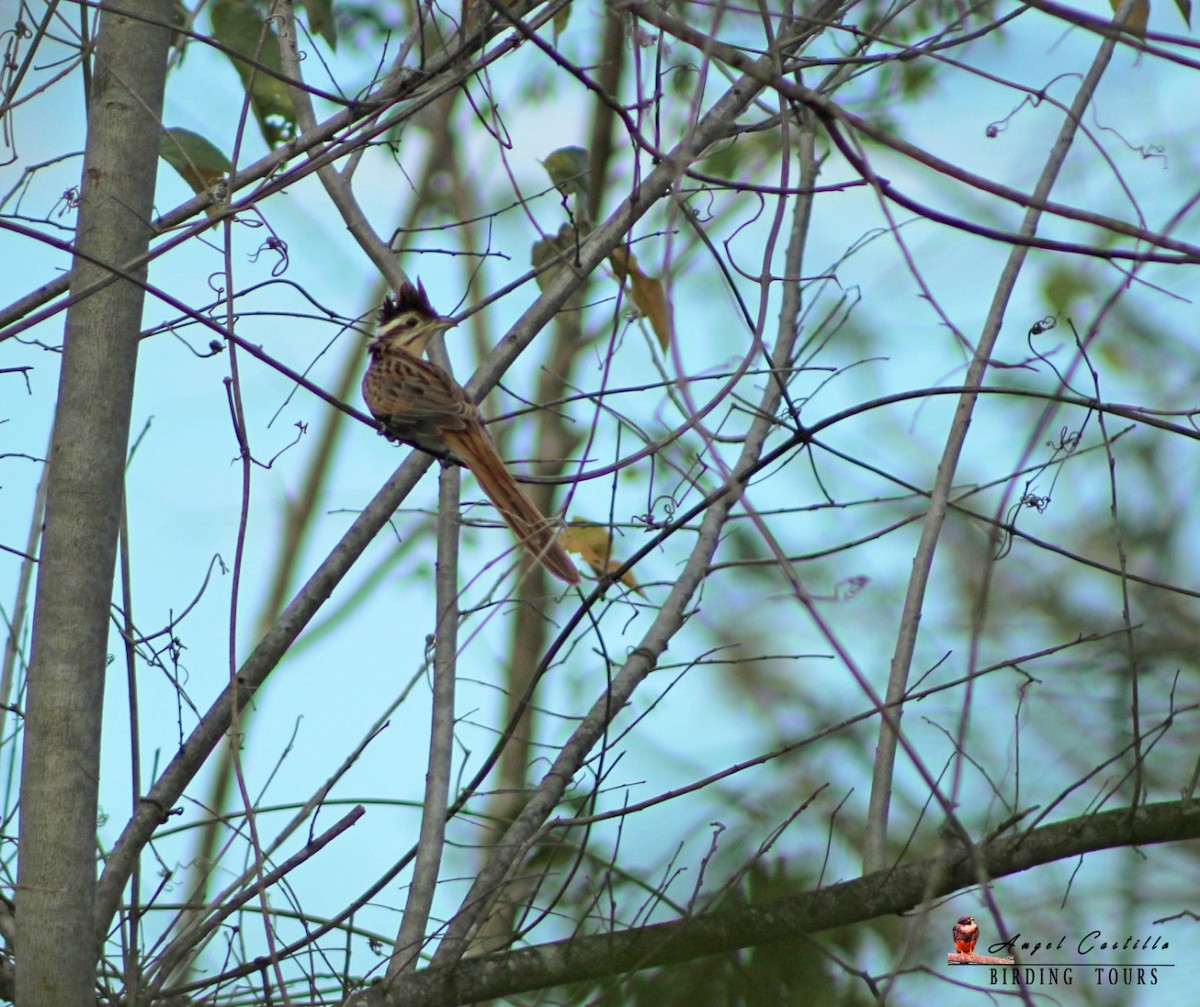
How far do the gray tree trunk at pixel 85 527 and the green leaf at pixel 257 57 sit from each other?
299 mm

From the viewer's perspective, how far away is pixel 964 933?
1.73m

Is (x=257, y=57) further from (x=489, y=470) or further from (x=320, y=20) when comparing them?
(x=489, y=470)

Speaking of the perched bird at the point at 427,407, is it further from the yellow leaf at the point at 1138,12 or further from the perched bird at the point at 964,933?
the yellow leaf at the point at 1138,12

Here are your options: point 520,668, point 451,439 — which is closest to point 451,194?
point 520,668

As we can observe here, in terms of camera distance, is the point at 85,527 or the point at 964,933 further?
the point at 85,527

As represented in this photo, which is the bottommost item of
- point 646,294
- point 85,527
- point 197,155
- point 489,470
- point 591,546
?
point 85,527

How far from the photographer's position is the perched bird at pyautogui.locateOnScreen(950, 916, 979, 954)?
1.72 metres

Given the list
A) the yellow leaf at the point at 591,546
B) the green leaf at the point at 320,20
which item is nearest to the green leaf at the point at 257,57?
the green leaf at the point at 320,20

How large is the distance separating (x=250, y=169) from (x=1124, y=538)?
7.18ft

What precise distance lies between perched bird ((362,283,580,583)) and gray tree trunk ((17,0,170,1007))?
0.76 m

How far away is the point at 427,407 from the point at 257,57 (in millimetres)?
1114

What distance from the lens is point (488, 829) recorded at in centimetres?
351

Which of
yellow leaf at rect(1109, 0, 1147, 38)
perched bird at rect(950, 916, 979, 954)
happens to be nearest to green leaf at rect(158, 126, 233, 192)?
yellow leaf at rect(1109, 0, 1147, 38)

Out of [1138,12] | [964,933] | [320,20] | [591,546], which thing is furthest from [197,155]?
[964,933]
